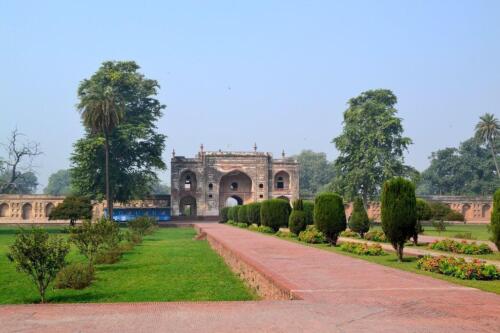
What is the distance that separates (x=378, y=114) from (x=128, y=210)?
22.9 m

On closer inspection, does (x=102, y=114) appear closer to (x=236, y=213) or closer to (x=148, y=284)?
(x=236, y=213)

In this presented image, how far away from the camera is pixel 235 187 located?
59.5 meters

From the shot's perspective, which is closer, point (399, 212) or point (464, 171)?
point (399, 212)

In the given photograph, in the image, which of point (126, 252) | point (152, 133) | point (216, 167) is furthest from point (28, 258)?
point (216, 167)

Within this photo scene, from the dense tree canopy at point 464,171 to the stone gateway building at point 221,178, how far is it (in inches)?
851

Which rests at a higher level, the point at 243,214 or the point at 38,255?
the point at 243,214

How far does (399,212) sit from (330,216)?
5.59 meters

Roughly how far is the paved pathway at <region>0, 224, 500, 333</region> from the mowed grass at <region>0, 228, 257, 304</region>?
203cm

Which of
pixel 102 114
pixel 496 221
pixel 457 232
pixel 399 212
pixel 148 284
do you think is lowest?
pixel 148 284

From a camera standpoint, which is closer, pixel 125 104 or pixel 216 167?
pixel 125 104

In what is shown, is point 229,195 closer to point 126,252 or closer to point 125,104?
point 125,104

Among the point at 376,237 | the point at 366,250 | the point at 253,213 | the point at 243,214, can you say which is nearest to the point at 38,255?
the point at 366,250

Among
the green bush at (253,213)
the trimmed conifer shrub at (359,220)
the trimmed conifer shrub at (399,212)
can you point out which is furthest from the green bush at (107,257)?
the green bush at (253,213)

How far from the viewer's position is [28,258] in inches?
380
